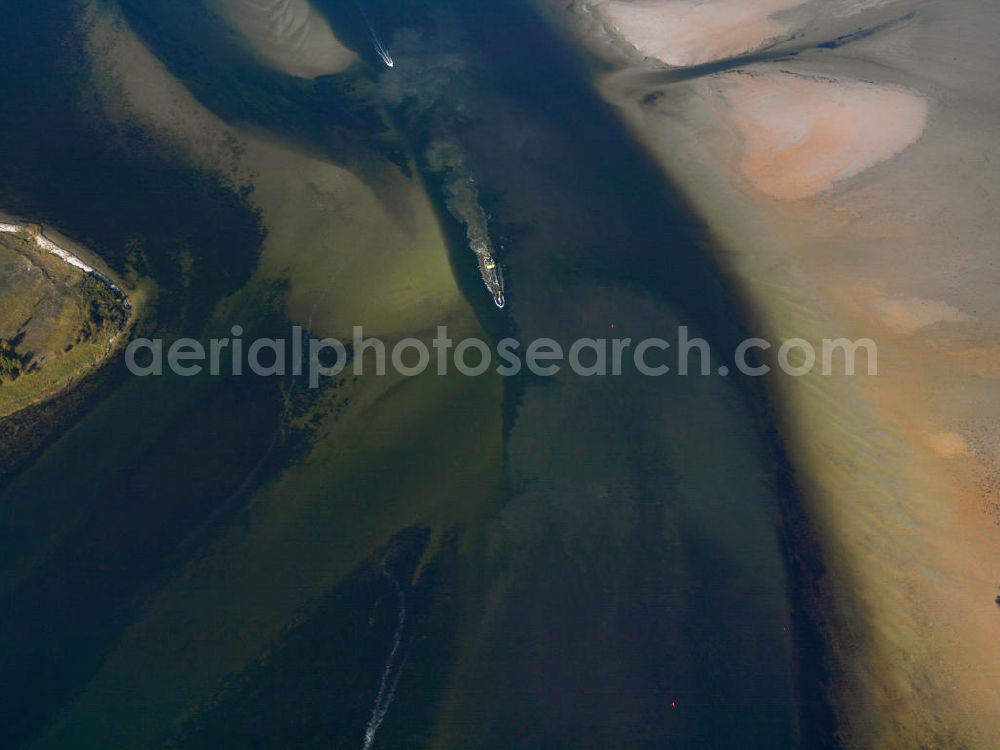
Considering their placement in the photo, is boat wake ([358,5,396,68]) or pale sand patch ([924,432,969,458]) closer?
pale sand patch ([924,432,969,458])

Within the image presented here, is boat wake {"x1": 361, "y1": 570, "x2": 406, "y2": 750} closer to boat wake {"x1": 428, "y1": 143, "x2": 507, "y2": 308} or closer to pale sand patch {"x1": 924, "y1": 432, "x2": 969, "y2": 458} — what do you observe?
boat wake {"x1": 428, "y1": 143, "x2": 507, "y2": 308}

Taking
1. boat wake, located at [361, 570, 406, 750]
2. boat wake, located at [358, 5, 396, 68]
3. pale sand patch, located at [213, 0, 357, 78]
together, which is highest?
boat wake, located at [358, 5, 396, 68]

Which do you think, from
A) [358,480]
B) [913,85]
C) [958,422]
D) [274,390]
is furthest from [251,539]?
[913,85]

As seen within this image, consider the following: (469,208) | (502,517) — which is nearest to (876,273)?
(469,208)

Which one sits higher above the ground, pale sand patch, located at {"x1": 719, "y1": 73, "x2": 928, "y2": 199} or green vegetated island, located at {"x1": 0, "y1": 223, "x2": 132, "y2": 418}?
pale sand patch, located at {"x1": 719, "y1": 73, "x2": 928, "y2": 199}

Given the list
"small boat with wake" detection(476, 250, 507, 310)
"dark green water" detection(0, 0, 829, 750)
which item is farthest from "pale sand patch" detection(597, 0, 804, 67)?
"small boat with wake" detection(476, 250, 507, 310)

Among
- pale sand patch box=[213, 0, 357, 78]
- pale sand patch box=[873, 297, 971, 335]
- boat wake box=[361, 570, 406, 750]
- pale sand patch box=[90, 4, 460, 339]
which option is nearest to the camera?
boat wake box=[361, 570, 406, 750]
